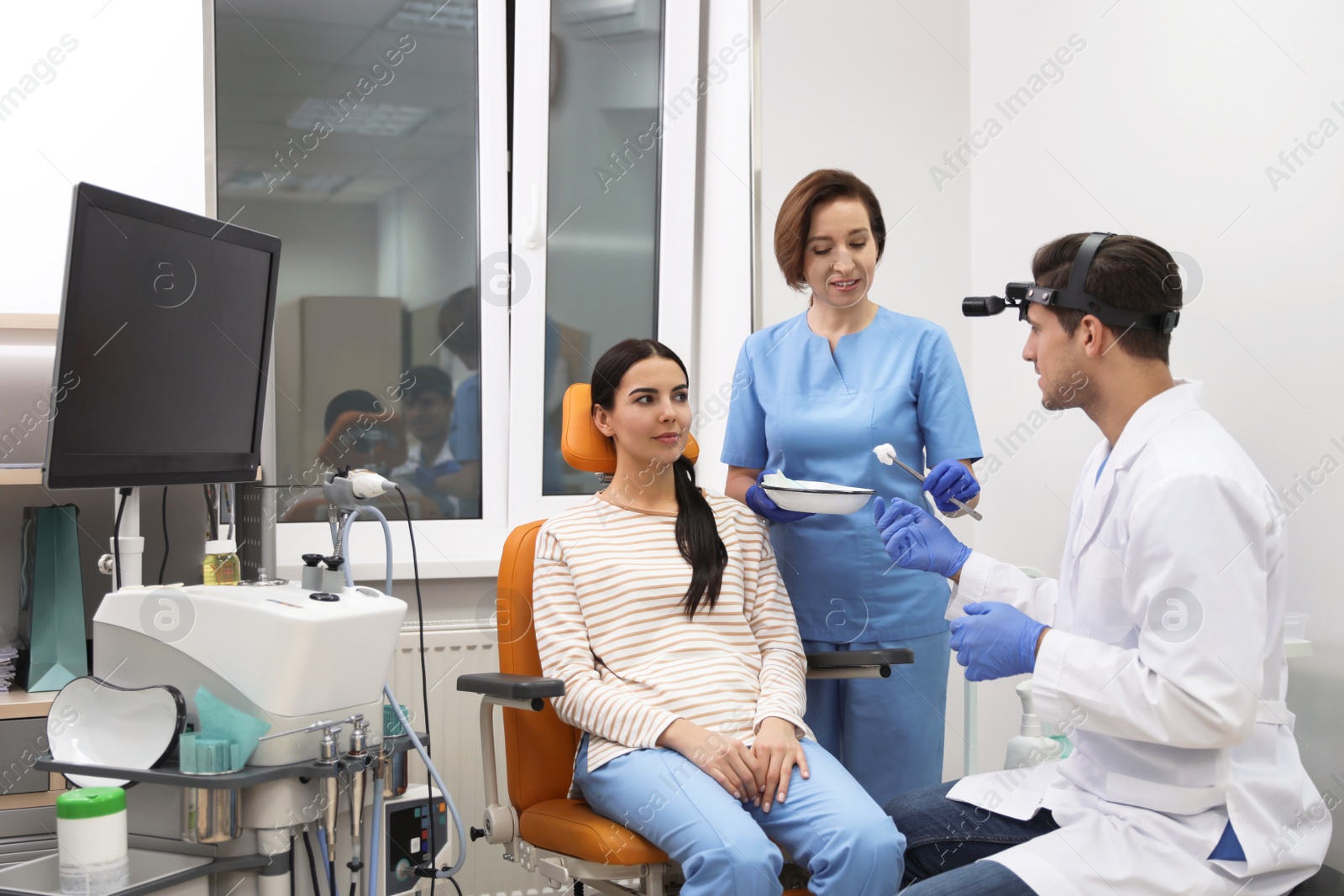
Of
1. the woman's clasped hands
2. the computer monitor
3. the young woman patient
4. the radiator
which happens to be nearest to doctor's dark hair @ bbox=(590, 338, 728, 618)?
the young woman patient

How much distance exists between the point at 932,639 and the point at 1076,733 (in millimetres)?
514

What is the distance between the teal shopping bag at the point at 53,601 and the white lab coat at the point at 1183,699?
1471 mm

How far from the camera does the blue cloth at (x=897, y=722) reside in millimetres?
1838

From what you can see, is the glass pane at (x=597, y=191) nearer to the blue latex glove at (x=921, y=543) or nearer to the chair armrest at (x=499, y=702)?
the chair armrest at (x=499, y=702)

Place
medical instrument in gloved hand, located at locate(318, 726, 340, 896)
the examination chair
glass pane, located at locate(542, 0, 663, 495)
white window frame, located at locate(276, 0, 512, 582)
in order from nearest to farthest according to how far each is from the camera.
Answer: medical instrument in gloved hand, located at locate(318, 726, 340, 896)
the examination chair
white window frame, located at locate(276, 0, 512, 582)
glass pane, located at locate(542, 0, 663, 495)

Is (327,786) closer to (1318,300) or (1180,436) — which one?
(1180,436)

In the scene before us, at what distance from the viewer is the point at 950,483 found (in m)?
1.74

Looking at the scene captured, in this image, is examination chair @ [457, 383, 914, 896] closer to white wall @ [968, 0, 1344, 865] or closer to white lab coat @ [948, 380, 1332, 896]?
white lab coat @ [948, 380, 1332, 896]

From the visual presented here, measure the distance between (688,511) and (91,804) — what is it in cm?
100

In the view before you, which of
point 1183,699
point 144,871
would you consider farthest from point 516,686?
point 1183,699

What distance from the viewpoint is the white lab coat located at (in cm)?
116

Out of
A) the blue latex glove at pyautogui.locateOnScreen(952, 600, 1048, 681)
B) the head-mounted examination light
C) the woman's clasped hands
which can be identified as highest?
the head-mounted examination light

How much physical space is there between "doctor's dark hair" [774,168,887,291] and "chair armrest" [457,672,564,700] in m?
0.91

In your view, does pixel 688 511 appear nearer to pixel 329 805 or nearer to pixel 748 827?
pixel 748 827
